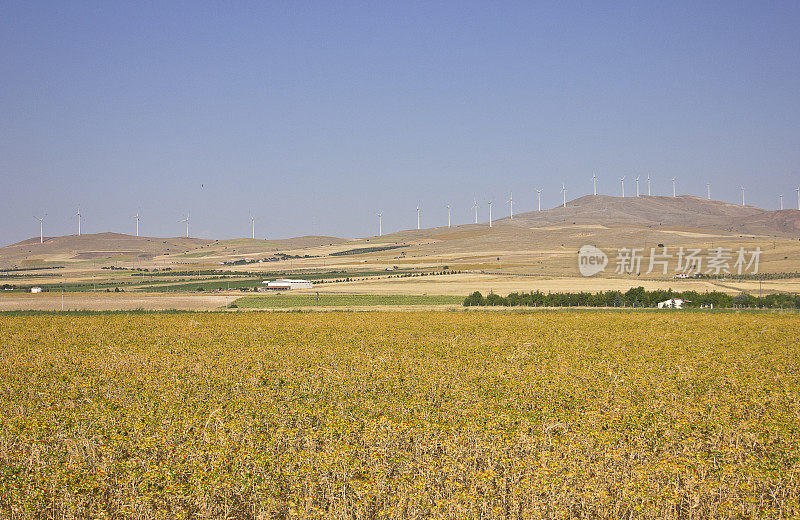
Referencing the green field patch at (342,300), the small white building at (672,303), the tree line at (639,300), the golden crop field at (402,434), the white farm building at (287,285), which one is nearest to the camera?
the golden crop field at (402,434)

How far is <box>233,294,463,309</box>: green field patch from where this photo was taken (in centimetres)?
7638

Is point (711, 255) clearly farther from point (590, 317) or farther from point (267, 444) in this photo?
point (267, 444)

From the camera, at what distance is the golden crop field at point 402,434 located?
10680mm

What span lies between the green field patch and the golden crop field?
4860 cm

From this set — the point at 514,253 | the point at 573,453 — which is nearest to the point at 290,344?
the point at 573,453

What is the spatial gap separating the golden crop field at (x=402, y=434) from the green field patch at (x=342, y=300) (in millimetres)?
48595

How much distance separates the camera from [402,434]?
45.5 feet

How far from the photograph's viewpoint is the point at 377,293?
9362 centimetres

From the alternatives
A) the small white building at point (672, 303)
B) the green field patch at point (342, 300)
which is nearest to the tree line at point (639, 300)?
the small white building at point (672, 303)

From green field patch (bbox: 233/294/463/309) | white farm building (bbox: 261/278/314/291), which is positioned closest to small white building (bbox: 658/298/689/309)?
green field patch (bbox: 233/294/463/309)

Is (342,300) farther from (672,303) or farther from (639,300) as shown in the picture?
(672,303)

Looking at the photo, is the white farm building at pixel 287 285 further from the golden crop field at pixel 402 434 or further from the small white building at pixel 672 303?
the golden crop field at pixel 402 434

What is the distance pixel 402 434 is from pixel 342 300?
6965 centimetres

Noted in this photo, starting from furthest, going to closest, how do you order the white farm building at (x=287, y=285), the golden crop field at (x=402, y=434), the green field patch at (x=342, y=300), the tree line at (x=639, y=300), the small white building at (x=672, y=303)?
the white farm building at (x=287, y=285)
the green field patch at (x=342, y=300)
the small white building at (x=672, y=303)
the tree line at (x=639, y=300)
the golden crop field at (x=402, y=434)
